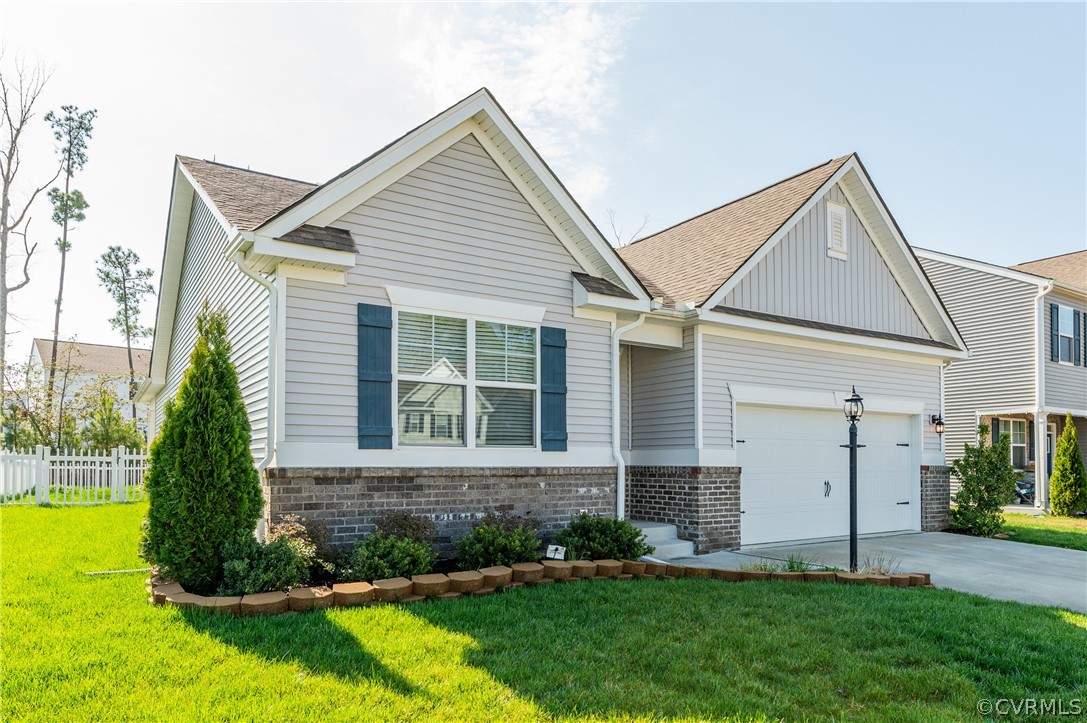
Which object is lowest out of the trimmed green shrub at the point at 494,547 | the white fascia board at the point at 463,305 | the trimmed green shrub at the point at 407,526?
the trimmed green shrub at the point at 494,547

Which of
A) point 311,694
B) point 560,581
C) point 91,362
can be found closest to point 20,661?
point 311,694

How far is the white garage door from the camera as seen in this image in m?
11.2

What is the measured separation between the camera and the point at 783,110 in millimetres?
13023

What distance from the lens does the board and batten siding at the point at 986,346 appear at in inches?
758

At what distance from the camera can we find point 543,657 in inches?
202

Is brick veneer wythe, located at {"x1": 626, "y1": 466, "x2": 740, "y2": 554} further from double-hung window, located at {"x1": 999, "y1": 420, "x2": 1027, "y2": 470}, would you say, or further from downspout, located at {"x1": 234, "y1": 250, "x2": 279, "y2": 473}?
double-hung window, located at {"x1": 999, "y1": 420, "x2": 1027, "y2": 470}

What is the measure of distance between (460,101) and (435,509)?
4.62 m

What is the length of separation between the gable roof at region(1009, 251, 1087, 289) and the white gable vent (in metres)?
11.4

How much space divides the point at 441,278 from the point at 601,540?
3.57 meters

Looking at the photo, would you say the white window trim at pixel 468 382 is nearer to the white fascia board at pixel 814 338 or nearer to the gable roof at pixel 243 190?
the gable roof at pixel 243 190

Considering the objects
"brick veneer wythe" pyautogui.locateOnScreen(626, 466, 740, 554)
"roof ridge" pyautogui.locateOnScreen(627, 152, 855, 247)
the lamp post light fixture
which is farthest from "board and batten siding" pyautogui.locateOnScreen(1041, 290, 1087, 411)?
"brick veneer wythe" pyautogui.locateOnScreen(626, 466, 740, 554)

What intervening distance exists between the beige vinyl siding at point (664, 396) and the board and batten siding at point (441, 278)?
1.53 meters

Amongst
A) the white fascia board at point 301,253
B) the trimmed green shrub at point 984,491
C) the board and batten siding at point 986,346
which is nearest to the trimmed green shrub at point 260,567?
the white fascia board at point 301,253

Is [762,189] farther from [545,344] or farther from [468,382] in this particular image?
[468,382]
